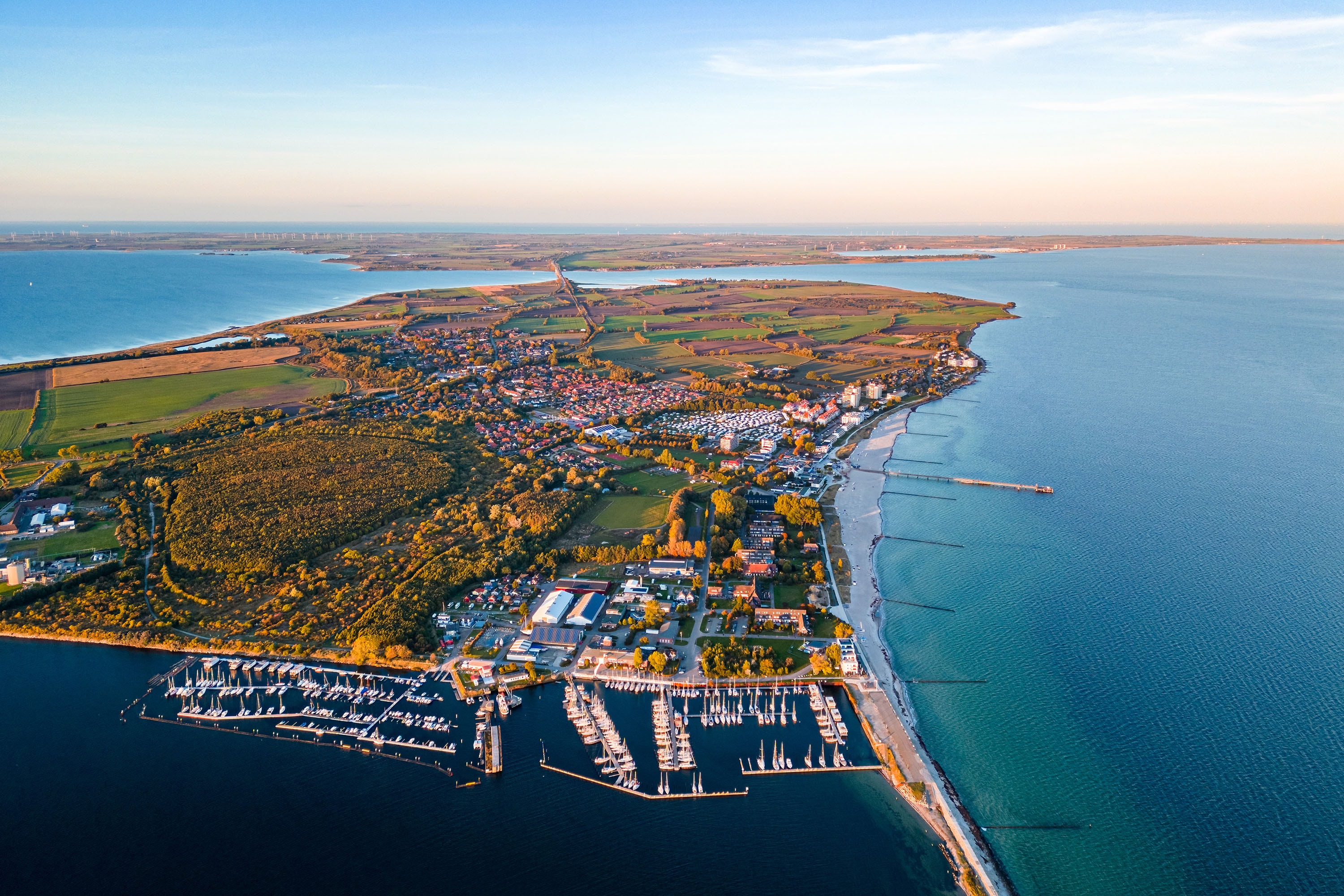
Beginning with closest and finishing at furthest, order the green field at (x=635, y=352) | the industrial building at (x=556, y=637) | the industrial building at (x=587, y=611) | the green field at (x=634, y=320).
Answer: the industrial building at (x=556, y=637)
the industrial building at (x=587, y=611)
the green field at (x=635, y=352)
the green field at (x=634, y=320)

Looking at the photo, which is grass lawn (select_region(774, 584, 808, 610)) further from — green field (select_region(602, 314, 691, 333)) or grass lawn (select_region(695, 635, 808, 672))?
green field (select_region(602, 314, 691, 333))

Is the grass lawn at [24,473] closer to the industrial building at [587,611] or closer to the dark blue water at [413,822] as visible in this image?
the dark blue water at [413,822]

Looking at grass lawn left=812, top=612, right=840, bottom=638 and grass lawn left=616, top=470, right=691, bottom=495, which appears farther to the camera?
grass lawn left=616, top=470, right=691, bottom=495

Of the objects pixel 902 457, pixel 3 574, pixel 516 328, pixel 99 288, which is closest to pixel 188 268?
pixel 99 288

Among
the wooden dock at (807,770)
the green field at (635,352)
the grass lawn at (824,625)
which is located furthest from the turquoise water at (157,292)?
the wooden dock at (807,770)

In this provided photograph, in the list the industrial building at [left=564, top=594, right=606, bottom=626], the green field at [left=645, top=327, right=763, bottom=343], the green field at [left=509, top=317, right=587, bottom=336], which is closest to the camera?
the industrial building at [left=564, top=594, right=606, bottom=626]

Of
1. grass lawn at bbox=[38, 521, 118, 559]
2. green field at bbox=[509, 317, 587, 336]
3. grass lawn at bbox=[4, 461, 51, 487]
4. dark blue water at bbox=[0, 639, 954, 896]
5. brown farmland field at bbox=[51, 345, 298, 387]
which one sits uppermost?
green field at bbox=[509, 317, 587, 336]

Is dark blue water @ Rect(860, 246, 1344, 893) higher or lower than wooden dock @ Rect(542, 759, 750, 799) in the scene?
higher

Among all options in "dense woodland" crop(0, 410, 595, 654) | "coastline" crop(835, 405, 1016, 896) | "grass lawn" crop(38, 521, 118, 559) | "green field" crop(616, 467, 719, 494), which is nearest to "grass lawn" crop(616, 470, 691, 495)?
"green field" crop(616, 467, 719, 494)
